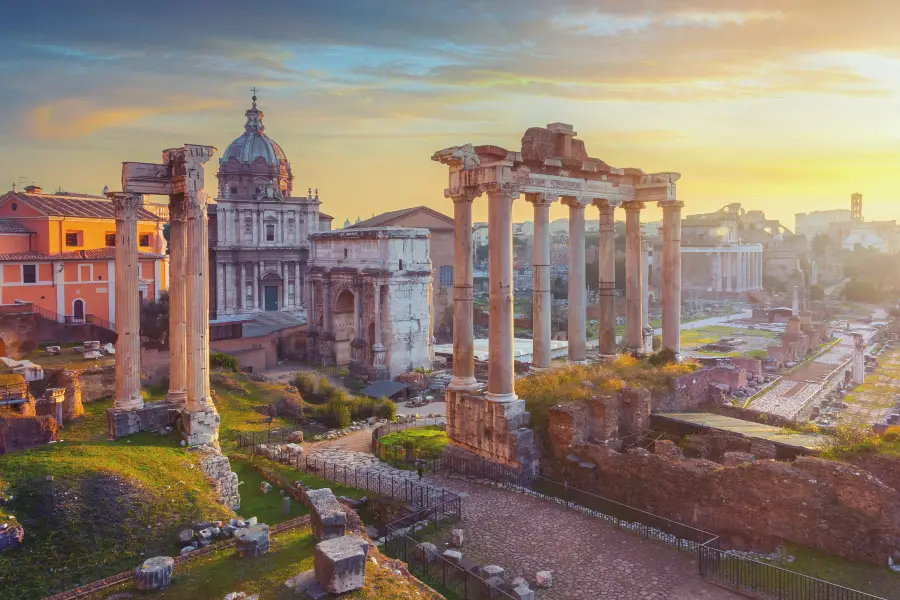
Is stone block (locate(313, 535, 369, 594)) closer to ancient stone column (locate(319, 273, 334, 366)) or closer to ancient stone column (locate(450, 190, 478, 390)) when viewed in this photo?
ancient stone column (locate(450, 190, 478, 390))

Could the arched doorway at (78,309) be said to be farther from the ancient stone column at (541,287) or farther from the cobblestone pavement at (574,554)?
the cobblestone pavement at (574,554)

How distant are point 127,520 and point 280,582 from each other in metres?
3.67

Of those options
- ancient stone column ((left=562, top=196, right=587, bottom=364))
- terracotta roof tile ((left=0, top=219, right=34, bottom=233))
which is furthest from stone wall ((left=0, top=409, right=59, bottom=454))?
terracotta roof tile ((left=0, top=219, right=34, bottom=233))

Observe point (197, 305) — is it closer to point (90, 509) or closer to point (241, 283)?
point (90, 509)

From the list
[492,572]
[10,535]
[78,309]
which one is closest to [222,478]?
[10,535]

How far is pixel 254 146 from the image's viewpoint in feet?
167

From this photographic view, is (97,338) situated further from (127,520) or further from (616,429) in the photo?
(616,429)

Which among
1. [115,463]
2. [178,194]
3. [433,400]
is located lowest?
[433,400]

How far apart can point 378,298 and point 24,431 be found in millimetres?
22264

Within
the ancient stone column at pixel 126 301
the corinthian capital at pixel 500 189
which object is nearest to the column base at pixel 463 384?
the corinthian capital at pixel 500 189

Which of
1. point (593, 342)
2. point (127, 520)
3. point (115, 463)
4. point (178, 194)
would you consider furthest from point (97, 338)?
point (593, 342)

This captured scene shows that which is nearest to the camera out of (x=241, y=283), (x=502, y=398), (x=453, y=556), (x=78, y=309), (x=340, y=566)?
(x=340, y=566)

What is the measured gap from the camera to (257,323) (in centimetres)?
4297

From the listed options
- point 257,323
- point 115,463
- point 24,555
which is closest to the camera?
point 24,555
